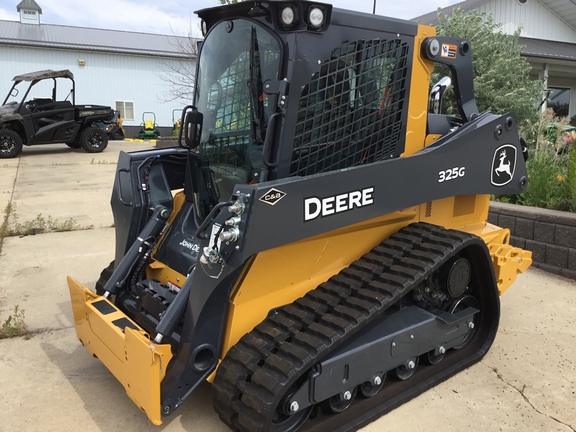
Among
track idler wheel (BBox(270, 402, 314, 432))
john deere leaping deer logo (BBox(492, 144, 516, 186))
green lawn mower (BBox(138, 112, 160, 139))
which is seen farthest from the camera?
green lawn mower (BBox(138, 112, 160, 139))

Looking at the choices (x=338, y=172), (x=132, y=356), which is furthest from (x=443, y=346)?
(x=132, y=356)

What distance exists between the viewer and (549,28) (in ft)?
66.9

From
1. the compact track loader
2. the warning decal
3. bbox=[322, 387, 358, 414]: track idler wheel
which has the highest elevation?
the warning decal

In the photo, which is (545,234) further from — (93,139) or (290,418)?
(93,139)

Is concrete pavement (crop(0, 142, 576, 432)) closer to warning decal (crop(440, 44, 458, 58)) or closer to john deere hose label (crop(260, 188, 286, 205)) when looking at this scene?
john deere hose label (crop(260, 188, 286, 205))

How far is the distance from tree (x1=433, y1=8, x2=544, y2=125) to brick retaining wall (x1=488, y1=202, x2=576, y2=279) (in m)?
4.08

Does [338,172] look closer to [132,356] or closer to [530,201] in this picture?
[132,356]

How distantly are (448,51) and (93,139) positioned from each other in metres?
Answer: 14.3

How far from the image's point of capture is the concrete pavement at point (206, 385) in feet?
9.87

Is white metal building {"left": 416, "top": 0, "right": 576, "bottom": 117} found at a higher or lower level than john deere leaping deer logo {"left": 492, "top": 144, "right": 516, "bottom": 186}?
higher

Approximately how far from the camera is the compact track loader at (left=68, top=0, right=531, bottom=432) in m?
2.66

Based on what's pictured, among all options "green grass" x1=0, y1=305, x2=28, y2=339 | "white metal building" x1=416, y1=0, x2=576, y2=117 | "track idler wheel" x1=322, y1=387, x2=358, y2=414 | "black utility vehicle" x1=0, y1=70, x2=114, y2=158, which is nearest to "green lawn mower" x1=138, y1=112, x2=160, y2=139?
"black utility vehicle" x1=0, y1=70, x2=114, y2=158

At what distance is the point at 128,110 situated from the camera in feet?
84.2

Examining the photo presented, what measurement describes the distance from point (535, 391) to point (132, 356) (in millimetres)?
2490
